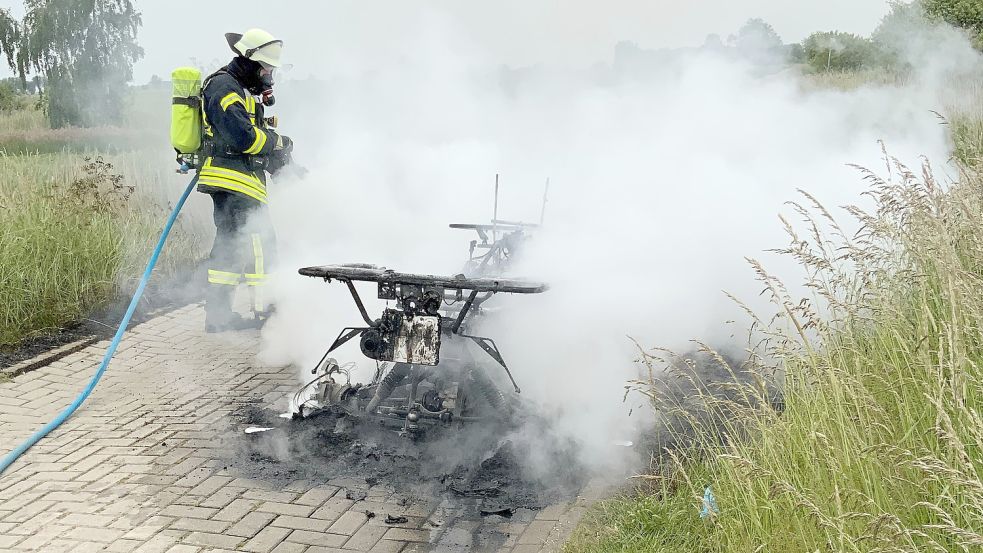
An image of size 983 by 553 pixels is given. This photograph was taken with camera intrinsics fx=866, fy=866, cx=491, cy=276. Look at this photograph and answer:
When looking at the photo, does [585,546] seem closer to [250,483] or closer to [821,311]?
[250,483]

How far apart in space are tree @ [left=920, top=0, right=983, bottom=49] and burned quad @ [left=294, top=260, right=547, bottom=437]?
46.7 feet

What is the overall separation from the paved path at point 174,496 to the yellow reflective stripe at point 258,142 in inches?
86.7

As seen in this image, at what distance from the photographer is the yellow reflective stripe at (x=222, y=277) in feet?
26.0

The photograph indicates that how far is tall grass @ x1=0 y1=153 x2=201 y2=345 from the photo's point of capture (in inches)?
297

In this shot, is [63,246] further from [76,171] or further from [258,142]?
[76,171]

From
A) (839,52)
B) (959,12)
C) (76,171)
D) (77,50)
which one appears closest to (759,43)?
(839,52)

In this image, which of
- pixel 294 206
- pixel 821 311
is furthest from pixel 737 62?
pixel 294 206

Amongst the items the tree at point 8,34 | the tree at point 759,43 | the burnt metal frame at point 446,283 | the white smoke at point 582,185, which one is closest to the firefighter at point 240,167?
the white smoke at point 582,185

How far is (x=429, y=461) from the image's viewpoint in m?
4.99

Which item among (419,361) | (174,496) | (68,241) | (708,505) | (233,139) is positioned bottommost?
(174,496)

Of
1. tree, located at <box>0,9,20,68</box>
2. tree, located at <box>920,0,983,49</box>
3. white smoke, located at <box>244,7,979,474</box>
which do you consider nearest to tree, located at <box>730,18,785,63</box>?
white smoke, located at <box>244,7,979,474</box>

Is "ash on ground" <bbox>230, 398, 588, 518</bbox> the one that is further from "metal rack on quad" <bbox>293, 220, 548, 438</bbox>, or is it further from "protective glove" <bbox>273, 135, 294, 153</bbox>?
"protective glove" <bbox>273, 135, 294, 153</bbox>

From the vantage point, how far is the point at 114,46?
57.3 feet

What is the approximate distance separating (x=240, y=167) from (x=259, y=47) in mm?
1086
